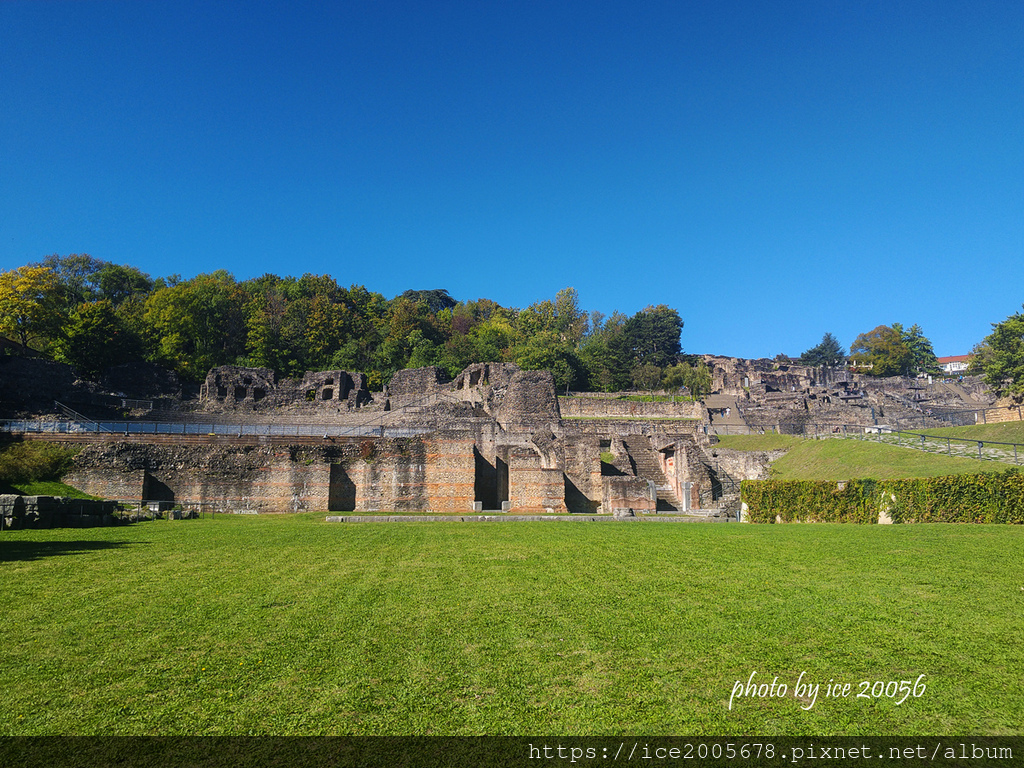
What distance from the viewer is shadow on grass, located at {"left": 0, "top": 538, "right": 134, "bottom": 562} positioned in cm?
993

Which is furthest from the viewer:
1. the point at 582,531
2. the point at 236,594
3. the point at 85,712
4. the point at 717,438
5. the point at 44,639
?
the point at 717,438

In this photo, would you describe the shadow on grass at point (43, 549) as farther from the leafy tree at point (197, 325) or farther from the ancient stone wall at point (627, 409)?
the leafy tree at point (197, 325)

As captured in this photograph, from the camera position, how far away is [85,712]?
4.23m

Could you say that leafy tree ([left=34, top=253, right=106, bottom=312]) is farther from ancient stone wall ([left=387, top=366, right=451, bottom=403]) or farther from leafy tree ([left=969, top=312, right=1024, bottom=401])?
leafy tree ([left=969, top=312, right=1024, bottom=401])

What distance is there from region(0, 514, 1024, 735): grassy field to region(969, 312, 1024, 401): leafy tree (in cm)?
4568

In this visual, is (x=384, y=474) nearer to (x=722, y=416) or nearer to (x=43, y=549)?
(x=43, y=549)

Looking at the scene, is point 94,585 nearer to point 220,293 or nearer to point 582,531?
point 582,531

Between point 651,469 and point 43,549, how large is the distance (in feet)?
84.7

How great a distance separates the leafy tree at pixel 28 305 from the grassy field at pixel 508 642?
179 ft

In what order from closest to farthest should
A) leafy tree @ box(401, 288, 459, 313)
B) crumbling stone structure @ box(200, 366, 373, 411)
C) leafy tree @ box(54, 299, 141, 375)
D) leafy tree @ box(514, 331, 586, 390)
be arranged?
1. leafy tree @ box(54, 299, 141, 375)
2. crumbling stone structure @ box(200, 366, 373, 411)
3. leafy tree @ box(514, 331, 586, 390)
4. leafy tree @ box(401, 288, 459, 313)

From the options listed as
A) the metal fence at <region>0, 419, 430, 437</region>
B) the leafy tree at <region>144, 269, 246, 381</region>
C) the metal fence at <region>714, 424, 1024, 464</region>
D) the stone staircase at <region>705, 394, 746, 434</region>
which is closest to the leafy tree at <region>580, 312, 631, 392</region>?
the stone staircase at <region>705, 394, 746, 434</region>

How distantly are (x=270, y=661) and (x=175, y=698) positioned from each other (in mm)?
814

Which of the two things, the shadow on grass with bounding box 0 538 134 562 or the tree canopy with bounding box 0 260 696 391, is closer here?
the shadow on grass with bounding box 0 538 134 562

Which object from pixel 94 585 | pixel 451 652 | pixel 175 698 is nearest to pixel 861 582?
pixel 451 652
